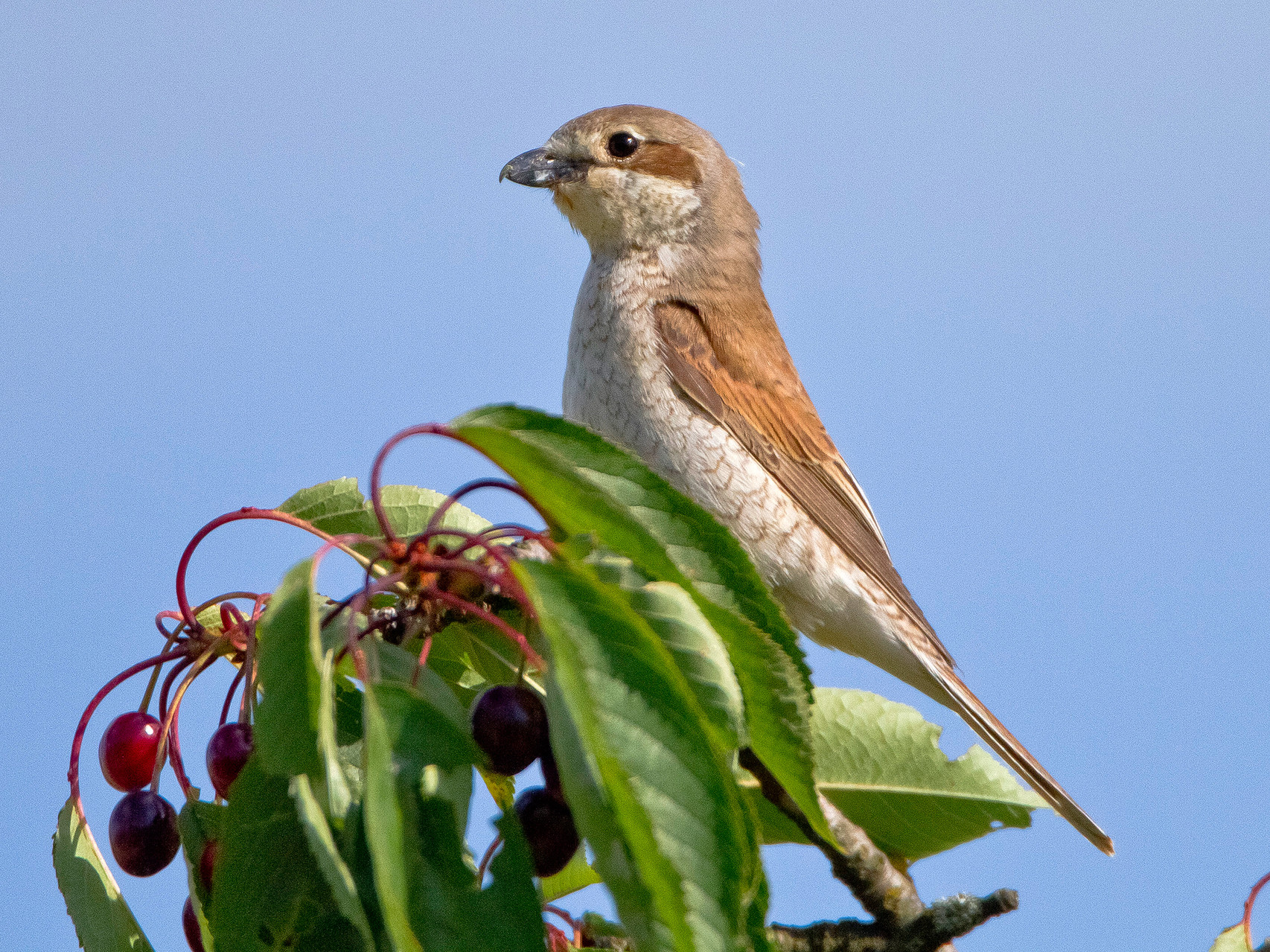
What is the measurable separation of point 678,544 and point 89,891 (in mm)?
1270

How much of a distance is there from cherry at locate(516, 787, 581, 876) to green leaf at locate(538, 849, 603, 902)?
0.77 m

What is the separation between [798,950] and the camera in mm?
2395

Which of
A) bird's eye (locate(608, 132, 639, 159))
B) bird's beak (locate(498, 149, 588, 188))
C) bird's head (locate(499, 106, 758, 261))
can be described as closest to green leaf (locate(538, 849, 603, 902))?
bird's head (locate(499, 106, 758, 261))

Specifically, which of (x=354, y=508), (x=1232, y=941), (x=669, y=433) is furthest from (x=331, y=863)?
(x=669, y=433)

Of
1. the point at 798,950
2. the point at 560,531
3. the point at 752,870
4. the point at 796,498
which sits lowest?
the point at 798,950

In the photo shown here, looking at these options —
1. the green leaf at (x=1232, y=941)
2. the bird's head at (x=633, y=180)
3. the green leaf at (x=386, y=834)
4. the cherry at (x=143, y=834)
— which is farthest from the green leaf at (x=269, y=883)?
the bird's head at (x=633, y=180)

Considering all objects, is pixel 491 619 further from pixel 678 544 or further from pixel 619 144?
pixel 619 144

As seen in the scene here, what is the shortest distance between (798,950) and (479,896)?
1.09m

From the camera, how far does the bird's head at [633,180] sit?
197 inches

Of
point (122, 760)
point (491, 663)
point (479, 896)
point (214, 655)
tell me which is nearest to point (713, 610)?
point (479, 896)

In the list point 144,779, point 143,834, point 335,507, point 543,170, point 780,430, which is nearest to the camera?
point 143,834

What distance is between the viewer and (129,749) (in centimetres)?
216

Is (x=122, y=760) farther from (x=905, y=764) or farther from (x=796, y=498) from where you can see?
(x=796, y=498)

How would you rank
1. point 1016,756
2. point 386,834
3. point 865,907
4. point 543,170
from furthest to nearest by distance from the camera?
point 543,170
point 1016,756
point 865,907
point 386,834
